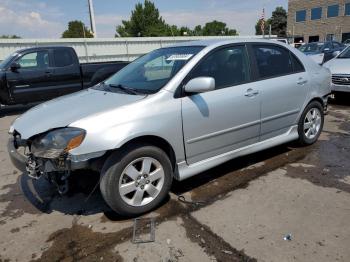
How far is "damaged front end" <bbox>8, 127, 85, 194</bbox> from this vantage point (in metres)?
2.77

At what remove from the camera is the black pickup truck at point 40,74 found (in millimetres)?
8195

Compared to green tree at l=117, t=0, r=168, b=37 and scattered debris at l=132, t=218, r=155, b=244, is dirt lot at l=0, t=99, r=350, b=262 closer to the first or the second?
scattered debris at l=132, t=218, r=155, b=244

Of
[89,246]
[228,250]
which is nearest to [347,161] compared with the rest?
[228,250]

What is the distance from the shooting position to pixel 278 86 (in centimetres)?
415

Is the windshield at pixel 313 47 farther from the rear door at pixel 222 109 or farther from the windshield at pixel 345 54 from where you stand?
the rear door at pixel 222 109

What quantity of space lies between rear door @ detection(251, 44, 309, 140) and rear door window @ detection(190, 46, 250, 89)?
0.67 feet

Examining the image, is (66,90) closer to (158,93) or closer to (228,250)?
(158,93)

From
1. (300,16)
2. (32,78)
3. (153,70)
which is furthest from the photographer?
(300,16)

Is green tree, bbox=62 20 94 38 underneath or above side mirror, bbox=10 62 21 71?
above

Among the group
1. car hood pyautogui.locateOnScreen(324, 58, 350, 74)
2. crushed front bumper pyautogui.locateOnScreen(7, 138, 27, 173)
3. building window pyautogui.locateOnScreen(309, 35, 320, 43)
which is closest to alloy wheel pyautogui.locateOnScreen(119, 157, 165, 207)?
crushed front bumper pyautogui.locateOnScreen(7, 138, 27, 173)

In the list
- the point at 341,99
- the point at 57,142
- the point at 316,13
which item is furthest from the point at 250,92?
the point at 316,13

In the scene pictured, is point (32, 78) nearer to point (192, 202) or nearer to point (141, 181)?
point (141, 181)

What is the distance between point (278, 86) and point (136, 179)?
7.37 ft

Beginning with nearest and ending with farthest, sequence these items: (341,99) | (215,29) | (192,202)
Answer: (192,202) → (341,99) → (215,29)
